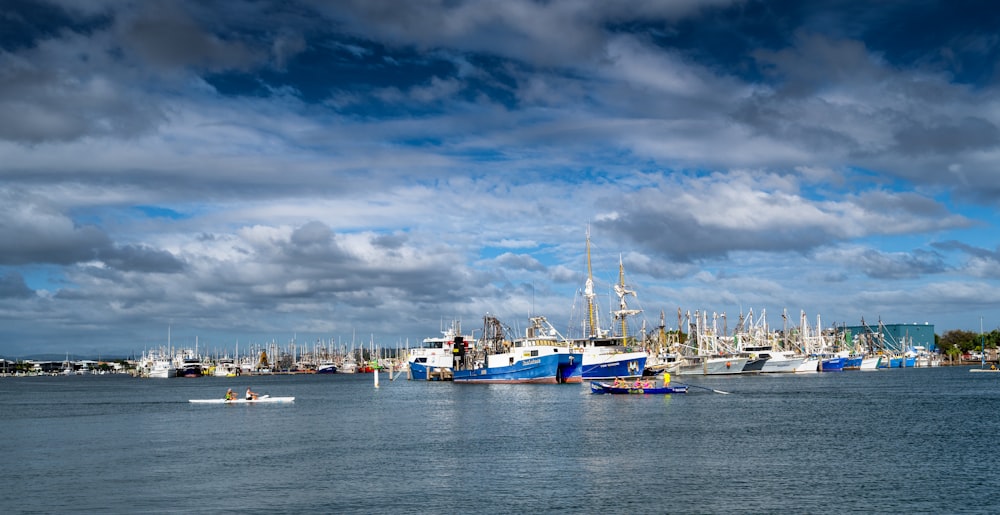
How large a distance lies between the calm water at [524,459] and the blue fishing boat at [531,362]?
48203 mm

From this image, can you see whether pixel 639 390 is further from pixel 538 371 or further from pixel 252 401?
pixel 252 401

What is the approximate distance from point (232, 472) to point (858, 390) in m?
111

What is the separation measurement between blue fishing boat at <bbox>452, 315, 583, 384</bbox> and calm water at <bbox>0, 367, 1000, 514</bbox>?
158 feet

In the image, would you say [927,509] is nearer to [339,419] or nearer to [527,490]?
[527,490]

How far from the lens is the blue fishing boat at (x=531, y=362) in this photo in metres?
154

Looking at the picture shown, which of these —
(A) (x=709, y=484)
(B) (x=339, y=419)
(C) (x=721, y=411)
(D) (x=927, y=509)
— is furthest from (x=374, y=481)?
(C) (x=721, y=411)

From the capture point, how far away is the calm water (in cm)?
4381

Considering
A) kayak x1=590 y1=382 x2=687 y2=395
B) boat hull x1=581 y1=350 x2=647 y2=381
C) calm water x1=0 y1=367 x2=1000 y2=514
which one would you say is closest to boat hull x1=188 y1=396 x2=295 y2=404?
calm water x1=0 y1=367 x2=1000 y2=514

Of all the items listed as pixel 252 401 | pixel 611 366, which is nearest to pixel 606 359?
pixel 611 366

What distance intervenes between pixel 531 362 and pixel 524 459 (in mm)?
95903

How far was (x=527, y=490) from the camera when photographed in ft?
153

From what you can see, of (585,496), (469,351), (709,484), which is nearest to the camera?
(585,496)

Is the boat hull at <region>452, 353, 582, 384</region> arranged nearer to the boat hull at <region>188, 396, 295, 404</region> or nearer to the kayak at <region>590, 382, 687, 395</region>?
the kayak at <region>590, 382, 687, 395</region>

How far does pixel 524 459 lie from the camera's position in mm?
58438
